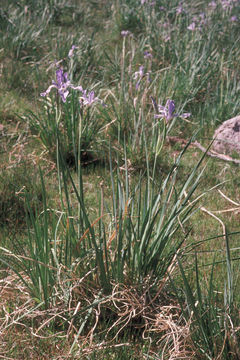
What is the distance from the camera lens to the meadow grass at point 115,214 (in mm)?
1725

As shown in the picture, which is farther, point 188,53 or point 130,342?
point 188,53

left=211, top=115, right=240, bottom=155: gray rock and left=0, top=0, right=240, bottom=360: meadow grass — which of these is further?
left=211, top=115, right=240, bottom=155: gray rock

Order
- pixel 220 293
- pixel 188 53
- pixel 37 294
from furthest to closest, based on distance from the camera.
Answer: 1. pixel 188 53
2. pixel 220 293
3. pixel 37 294

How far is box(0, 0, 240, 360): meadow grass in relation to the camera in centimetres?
172

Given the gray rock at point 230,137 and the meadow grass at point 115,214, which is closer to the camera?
the meadow grass at point 115,214

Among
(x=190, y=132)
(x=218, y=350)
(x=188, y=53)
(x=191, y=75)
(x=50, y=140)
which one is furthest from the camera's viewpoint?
(x=188, y=53)

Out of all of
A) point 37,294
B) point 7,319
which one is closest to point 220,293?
point 37,294

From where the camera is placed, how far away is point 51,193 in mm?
2928

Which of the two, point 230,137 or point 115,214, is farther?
point 230,137

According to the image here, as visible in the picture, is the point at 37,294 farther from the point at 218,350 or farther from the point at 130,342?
the point at 218,350

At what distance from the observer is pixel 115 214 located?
73.2 inches

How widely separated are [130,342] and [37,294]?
1.45 feet

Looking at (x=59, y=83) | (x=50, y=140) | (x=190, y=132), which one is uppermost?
(x=59, y=83)

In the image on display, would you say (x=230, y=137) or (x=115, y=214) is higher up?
(x=115, y=214)
